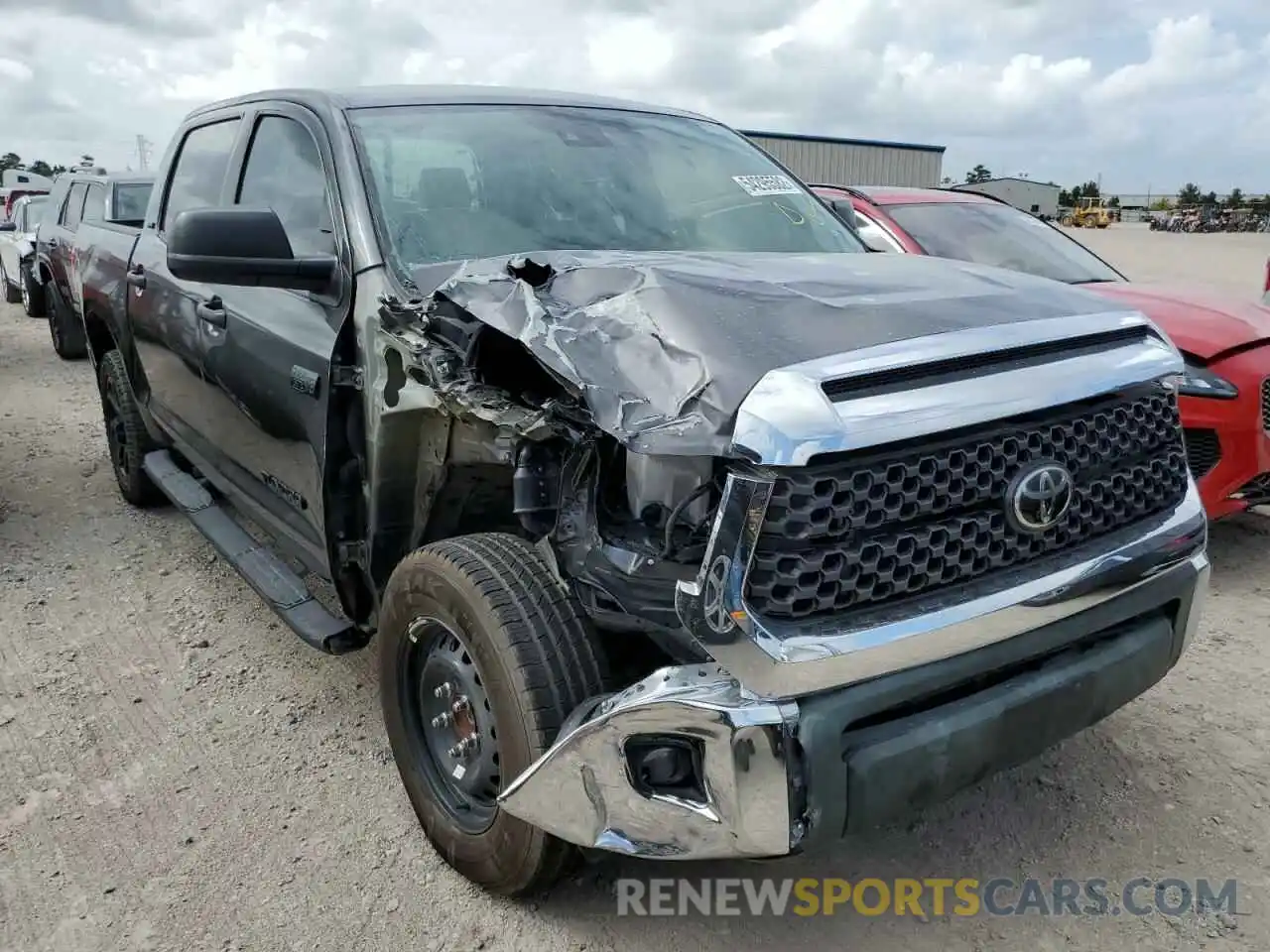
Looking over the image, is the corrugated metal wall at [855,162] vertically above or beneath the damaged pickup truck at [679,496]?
above

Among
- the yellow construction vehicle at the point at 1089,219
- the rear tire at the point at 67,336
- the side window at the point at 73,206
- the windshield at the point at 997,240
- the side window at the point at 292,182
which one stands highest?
the side window at the point at 292,182

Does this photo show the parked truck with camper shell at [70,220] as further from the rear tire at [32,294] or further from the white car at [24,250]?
the rear tire at [32,294]

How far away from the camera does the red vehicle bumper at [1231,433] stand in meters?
4.25

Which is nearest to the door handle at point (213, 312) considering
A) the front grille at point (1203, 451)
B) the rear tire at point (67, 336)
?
the front grille at point (1203, 451)

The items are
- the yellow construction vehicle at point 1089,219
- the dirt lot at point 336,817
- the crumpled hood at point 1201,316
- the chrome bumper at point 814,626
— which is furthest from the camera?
the yellow construction vehicle at point 1089,219

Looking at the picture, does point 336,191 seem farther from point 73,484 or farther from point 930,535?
point 73,484

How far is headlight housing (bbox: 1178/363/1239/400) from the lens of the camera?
14.0 ft

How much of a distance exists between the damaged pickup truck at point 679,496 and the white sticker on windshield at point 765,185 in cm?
38

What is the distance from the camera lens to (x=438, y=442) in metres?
2.56

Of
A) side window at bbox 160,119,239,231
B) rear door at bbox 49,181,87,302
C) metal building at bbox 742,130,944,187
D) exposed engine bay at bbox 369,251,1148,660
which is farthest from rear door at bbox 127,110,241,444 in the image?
metal building at bbox 742,130,944,187

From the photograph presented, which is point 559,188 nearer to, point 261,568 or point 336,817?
point 261,568

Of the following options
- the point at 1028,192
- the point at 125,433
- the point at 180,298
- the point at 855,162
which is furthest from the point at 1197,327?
the point at 1028,192

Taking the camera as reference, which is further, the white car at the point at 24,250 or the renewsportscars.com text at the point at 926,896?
the white car at the point at 24,250

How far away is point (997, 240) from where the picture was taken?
19.6 feet
